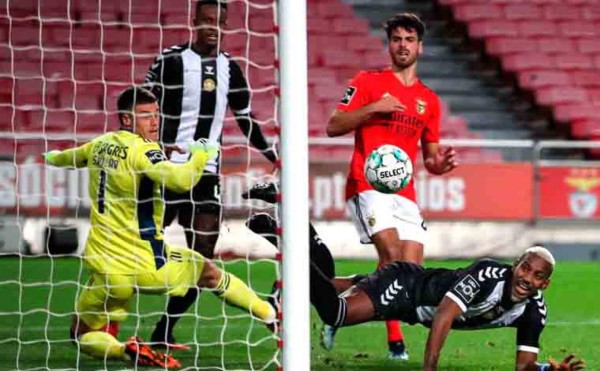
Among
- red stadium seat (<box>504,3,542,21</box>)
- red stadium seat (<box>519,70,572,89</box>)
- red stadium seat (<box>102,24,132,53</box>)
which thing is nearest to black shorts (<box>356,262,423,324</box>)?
red stadium seat (<box>102,24,132,53</box>)

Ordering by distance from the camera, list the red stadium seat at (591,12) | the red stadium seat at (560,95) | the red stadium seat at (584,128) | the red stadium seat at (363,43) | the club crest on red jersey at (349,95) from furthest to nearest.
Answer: the red stadium seat at (591,12) < the red stadium seat at (363,43) < the red stadium seat at (560,95) < the red stadium seat at (584,128) < the club crest on red jersey at (349,95)

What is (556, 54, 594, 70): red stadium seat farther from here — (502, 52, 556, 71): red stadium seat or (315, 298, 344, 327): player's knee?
(315, 298, 344, 327): player's knee

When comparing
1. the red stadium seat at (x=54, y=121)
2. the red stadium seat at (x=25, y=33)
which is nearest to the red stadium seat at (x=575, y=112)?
the red stadium seat at (x=54, y=121)

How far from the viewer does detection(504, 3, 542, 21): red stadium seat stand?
17.7 meters

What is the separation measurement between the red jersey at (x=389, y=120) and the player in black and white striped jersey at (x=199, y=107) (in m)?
0.48

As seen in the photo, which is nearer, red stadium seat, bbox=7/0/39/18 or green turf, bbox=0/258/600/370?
green turf, bbox=0/258/600/370

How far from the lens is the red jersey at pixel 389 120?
756 centimetres

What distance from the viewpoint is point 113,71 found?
13828 mm

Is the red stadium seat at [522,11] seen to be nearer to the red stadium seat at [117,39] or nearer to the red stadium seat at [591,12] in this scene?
the red stadium seat at [591,12]

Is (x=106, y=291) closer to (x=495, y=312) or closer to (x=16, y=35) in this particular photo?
(x=495, y=312)

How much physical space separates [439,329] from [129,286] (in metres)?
1.60

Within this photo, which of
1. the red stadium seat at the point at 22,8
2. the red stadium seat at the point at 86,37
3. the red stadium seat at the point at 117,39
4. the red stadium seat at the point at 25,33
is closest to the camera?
the red stadium seat at the point at 22,8

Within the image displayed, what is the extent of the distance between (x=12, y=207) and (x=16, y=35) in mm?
1682

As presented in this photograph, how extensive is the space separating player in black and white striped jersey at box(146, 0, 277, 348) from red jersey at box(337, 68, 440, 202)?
483 millimetres
